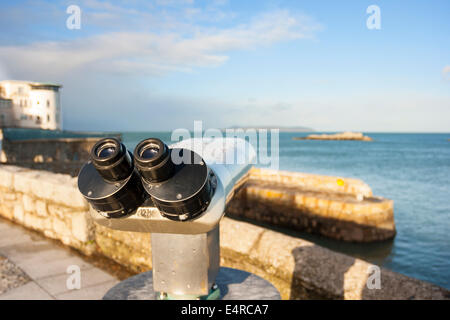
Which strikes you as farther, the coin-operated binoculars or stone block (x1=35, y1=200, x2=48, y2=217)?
stone block (x1=35, y1=200, x2=48, y2=217)

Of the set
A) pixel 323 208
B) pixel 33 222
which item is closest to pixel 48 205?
pixel 33 222

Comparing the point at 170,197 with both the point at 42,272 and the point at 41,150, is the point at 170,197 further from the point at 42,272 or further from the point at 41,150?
the point at 41,150

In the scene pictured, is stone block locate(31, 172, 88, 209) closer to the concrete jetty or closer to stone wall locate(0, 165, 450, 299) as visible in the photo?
stone wall locate(0, 165, 450, 299)

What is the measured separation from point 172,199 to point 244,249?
2.15 meters

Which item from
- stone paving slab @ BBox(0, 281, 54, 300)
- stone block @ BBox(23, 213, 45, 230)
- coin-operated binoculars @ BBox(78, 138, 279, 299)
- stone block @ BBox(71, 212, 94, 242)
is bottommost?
stone paving slab @ BBox(0, 281, 54, 300)

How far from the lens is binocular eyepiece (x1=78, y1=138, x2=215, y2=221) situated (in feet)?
4.50

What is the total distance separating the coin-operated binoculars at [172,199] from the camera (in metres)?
1.39

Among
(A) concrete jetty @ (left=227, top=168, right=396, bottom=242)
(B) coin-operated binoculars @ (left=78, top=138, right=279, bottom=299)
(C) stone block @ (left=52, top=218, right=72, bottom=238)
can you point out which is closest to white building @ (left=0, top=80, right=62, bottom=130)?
(A) concrete jetty @ (left=227, top=168, right=396, bottom=242)

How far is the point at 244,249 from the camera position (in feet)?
11.0

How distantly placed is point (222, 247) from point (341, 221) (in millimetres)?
11100

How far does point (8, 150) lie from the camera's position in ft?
59.5
